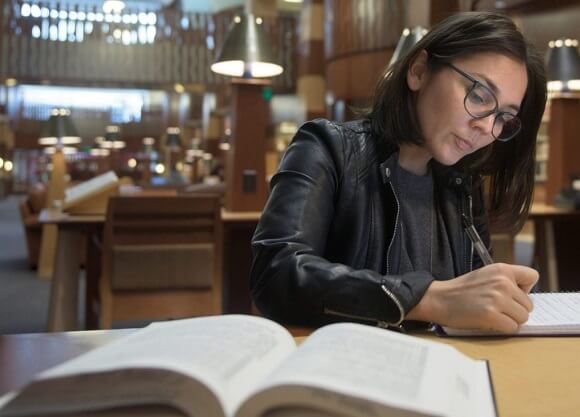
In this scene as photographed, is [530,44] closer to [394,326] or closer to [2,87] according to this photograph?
[394,326]

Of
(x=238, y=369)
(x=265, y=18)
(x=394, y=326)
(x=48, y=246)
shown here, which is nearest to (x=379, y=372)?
(x=238, y=369)

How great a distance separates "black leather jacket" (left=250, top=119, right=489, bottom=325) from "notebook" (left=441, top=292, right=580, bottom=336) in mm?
115

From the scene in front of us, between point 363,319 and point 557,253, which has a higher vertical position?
point 363,319

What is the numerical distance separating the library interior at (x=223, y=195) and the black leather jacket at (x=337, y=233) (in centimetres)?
1

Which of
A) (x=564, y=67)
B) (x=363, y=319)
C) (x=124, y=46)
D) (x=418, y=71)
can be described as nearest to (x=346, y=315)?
(x=363, y=319)

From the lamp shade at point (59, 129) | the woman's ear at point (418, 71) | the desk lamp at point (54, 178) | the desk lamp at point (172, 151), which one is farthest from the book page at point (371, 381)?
the desk lamp at point (172, 151)

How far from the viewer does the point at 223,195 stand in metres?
5.05

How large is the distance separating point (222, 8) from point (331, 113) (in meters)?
7.95

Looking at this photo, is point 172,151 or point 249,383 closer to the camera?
point 249,383

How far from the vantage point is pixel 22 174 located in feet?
89.4

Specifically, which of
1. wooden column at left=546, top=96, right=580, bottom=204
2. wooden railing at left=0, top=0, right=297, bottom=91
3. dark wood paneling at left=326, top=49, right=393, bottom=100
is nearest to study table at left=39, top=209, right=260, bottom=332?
wooden column at left=546, top=96, right=580, bottom=204

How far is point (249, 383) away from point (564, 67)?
4.18 metres

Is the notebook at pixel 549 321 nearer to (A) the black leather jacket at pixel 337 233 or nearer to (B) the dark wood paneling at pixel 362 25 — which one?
(A) the black leather jacket at pixel 337 233

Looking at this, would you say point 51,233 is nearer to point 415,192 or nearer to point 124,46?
point 415,192
